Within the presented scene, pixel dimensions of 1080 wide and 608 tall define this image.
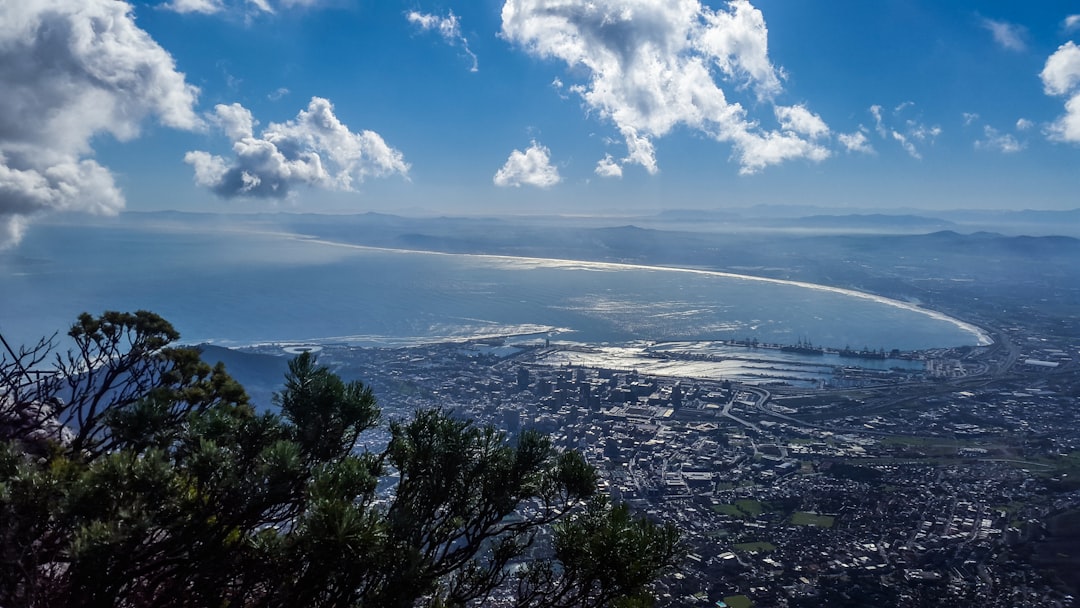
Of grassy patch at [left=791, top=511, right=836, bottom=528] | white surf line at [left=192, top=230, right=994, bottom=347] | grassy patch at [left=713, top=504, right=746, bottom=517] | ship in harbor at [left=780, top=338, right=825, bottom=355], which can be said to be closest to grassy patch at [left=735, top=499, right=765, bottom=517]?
grassy patch at [left=713, top=504, right=746, bottom=517]

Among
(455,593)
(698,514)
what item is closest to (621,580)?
(455,593)

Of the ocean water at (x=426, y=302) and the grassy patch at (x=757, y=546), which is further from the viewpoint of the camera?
the ocean water at (x=426, y=302)

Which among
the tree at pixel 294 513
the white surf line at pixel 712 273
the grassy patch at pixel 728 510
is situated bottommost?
the grassy patch at pixel 728 510

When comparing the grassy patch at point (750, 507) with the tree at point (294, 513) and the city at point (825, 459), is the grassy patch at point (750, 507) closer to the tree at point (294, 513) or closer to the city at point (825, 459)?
the city at point (825, 459)

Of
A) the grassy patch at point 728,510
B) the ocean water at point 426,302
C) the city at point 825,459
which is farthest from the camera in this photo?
the ocean water at point 426,302

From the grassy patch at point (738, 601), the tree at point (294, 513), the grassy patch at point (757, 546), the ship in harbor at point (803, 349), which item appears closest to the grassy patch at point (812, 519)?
the grassy patch at point (757, 546)

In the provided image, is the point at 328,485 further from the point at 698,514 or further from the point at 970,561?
the point at 970,561

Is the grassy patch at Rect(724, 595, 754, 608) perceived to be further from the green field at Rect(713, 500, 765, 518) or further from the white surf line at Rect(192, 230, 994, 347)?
the white surf line at Rect(192, 230, 994, 347)
